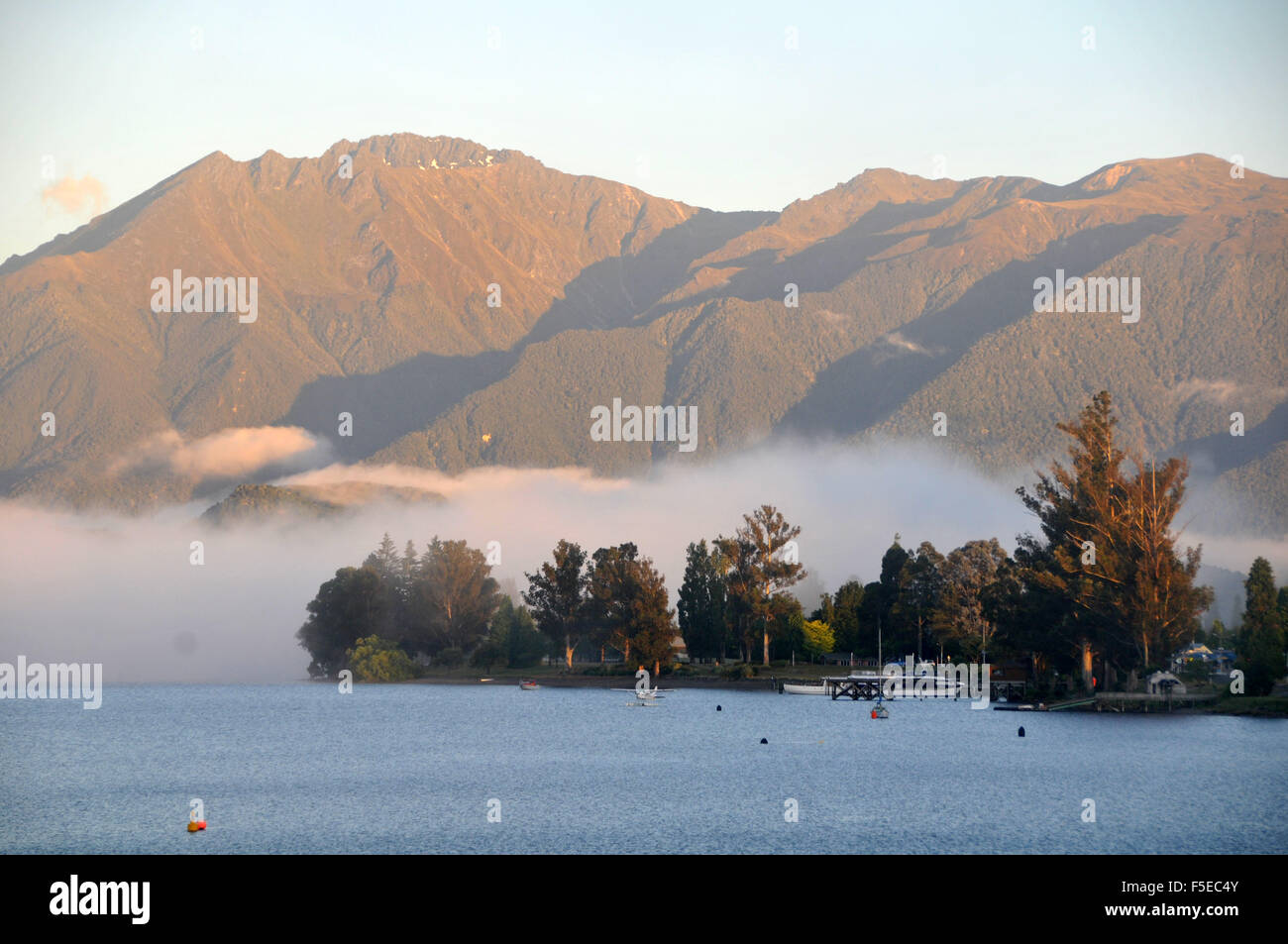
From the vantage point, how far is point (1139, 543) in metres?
133

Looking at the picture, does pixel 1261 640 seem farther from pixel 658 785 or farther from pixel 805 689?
pixel 805 689

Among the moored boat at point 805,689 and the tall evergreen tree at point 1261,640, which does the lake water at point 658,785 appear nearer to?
the tall evergreen tree at point 1261,640

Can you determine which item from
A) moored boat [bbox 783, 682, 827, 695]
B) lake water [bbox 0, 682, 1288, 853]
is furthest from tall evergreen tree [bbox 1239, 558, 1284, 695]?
moored boat [bbox 783, 682, 827, 695]

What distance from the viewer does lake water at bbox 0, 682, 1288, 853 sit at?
70.2m

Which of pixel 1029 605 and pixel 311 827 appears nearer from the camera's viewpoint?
pixel 311 827

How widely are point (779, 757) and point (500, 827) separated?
39.9 m

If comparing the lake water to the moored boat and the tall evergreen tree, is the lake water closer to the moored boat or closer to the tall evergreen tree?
the tall evergreen tree

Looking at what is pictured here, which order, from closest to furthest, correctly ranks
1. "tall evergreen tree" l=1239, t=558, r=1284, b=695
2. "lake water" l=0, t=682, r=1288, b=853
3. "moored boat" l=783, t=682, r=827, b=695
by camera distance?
"lake water" l=0, t=682, r=1288, b=853
"tall evergreen tree" l=1239, t=558, r=1284, b=695
"moored boat" l=783, t=682, r=827, b=695

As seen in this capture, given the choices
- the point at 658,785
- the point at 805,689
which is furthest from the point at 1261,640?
the point at 805,689

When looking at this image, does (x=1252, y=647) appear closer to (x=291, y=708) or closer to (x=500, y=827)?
(x=500, y=827)

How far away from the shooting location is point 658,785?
301ft

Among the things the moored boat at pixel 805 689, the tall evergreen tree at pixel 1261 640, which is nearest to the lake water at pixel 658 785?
the tall evergreen tree at pixel 1261 640

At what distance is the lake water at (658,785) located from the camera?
230ft
